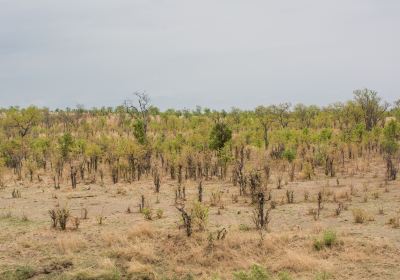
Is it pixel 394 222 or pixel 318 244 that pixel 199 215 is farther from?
pixel 394 222

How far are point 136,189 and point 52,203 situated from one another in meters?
6.20

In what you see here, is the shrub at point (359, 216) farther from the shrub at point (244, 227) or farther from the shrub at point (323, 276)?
the shrub at point (323, 276)

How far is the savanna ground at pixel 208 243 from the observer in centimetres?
1617

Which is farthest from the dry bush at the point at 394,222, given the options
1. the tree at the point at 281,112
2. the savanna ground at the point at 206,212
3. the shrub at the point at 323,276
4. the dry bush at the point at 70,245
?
the tree at the point at 281,112

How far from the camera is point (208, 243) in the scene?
1795cm

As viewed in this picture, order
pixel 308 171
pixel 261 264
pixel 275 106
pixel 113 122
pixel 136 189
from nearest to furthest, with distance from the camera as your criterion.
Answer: pixel 261 264, pixel 136 189, pixel 308 171, pixel 275 106, pixel 113 122

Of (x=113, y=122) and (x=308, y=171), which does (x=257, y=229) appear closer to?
(x=308, y=171)

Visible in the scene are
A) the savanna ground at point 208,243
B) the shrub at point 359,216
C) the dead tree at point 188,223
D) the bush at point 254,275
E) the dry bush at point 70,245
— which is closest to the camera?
the bush at point 254,275

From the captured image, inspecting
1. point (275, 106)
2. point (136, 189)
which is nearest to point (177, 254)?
point (136, 189)

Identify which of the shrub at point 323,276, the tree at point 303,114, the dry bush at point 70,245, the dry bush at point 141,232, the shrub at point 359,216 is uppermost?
the tree at point 303,114

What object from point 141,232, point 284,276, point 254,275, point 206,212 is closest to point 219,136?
point 206,212

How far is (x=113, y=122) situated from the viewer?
7544cm

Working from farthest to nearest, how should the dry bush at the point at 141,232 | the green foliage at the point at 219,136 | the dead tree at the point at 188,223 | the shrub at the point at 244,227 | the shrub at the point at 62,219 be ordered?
the green foliage at the point at 219,136 → the shrub at the point at 62,219 → the shrub at the point at 244,227 → the dry bush at the point at 141,232 → the dead tree at the point at 188,223

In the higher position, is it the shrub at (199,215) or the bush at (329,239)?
the shrub at (199,215)
